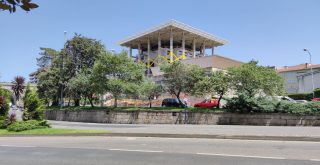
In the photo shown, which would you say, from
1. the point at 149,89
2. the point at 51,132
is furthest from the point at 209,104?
the point at 51,132

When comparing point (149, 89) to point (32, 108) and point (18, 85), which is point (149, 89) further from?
point (18, 85)

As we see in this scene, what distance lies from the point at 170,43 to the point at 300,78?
94.1 ft

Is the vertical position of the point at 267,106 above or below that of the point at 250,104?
below

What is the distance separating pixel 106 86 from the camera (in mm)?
38250

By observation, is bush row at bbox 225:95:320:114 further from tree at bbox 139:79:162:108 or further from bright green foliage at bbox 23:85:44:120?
bright green foliage at bbox 23:85:44:120

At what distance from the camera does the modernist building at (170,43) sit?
8144cm

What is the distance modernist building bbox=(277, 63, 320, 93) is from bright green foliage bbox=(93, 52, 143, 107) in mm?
41087

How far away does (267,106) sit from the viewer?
3088 centimetres

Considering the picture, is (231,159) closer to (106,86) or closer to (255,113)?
(255,113)

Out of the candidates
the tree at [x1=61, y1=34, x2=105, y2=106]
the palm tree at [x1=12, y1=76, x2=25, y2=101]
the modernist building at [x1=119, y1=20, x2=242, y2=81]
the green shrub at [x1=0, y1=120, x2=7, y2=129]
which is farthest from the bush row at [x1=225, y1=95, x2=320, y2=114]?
the modernist building at [x1=119, y1=20, x2=242, y2=81]

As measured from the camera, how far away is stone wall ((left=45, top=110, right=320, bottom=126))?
98.2ft

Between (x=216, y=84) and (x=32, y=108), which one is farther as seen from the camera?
(x=216, y=84)

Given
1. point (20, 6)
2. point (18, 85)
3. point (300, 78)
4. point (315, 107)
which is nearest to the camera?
point (20, 6)

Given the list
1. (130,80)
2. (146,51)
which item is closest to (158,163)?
(130,80)
